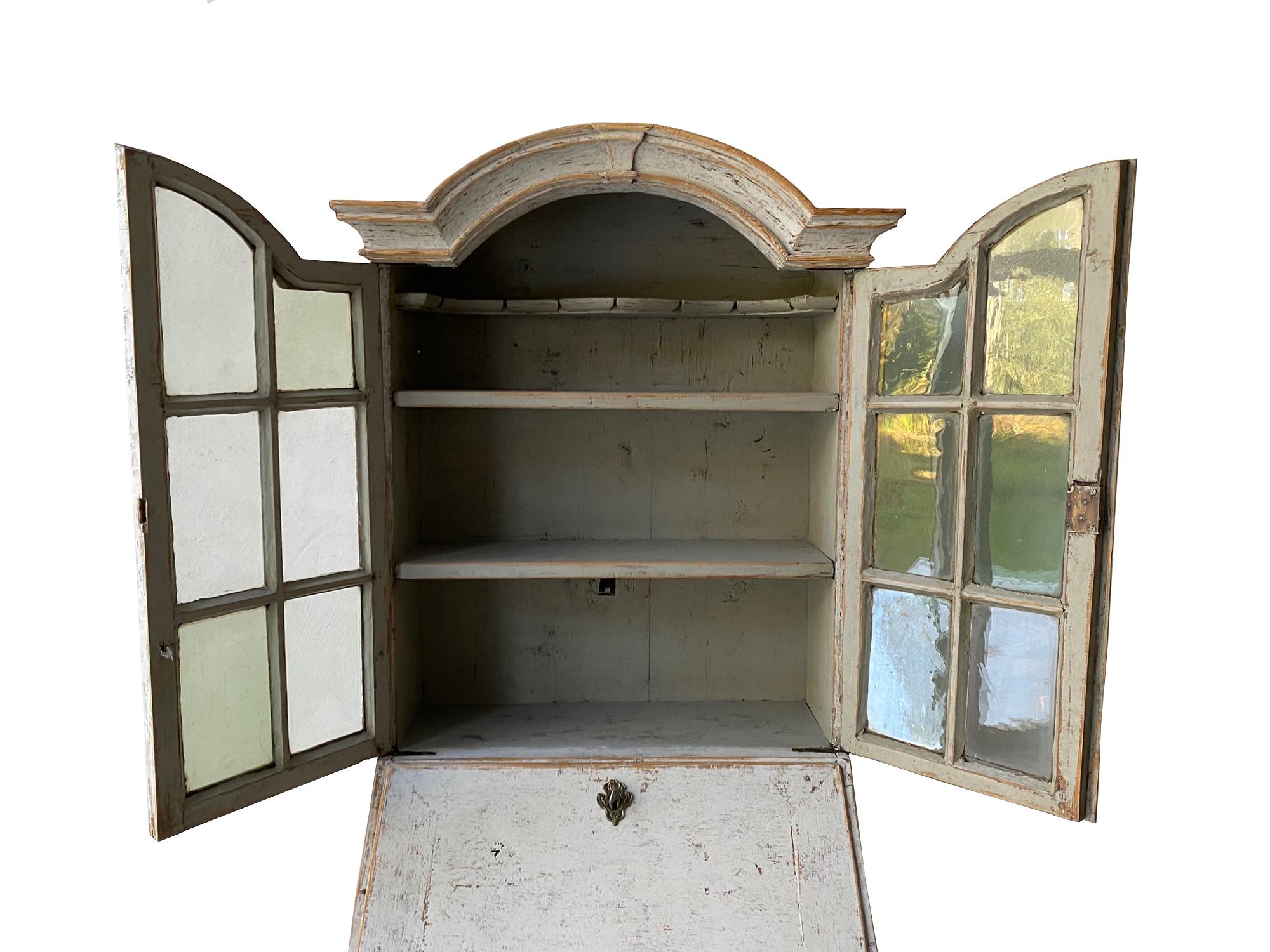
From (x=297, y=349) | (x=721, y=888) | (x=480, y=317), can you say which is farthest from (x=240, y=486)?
(x=721, y=888)

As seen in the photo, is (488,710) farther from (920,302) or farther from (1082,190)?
(1082,190)

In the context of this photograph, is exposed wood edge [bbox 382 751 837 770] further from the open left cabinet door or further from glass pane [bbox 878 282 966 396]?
glass pane [bbox 878 282 966 396]

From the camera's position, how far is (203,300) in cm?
189

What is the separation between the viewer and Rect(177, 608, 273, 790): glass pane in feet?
6.29

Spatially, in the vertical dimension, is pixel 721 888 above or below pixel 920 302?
below

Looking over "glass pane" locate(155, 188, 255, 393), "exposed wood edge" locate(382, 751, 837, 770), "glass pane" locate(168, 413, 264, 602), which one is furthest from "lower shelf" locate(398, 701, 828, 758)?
"glass pane" locate(155, 188, 255, 393)

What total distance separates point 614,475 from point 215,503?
108 cm

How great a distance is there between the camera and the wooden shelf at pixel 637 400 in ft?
7.27

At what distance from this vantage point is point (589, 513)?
8.61 ft

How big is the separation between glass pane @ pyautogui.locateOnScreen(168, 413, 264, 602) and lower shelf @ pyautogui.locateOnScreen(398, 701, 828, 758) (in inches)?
25.7

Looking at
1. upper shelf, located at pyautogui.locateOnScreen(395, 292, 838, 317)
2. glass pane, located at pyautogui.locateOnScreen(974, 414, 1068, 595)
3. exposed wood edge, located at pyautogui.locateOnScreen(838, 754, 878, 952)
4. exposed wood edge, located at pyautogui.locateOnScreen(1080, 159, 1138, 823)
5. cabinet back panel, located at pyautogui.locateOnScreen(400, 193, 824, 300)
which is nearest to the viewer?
exposed wood edge, located at pyautogui.locateOnScreen(1080, 159, 1138, 823)

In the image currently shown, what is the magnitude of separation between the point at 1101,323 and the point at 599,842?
1.61 m

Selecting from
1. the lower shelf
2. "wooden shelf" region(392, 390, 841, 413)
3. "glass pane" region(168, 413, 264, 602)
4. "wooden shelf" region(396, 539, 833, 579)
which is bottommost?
the lower shelf

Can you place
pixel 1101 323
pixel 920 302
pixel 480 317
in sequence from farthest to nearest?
pixel 480 317, pixel 920 302, pixel 1101 323
